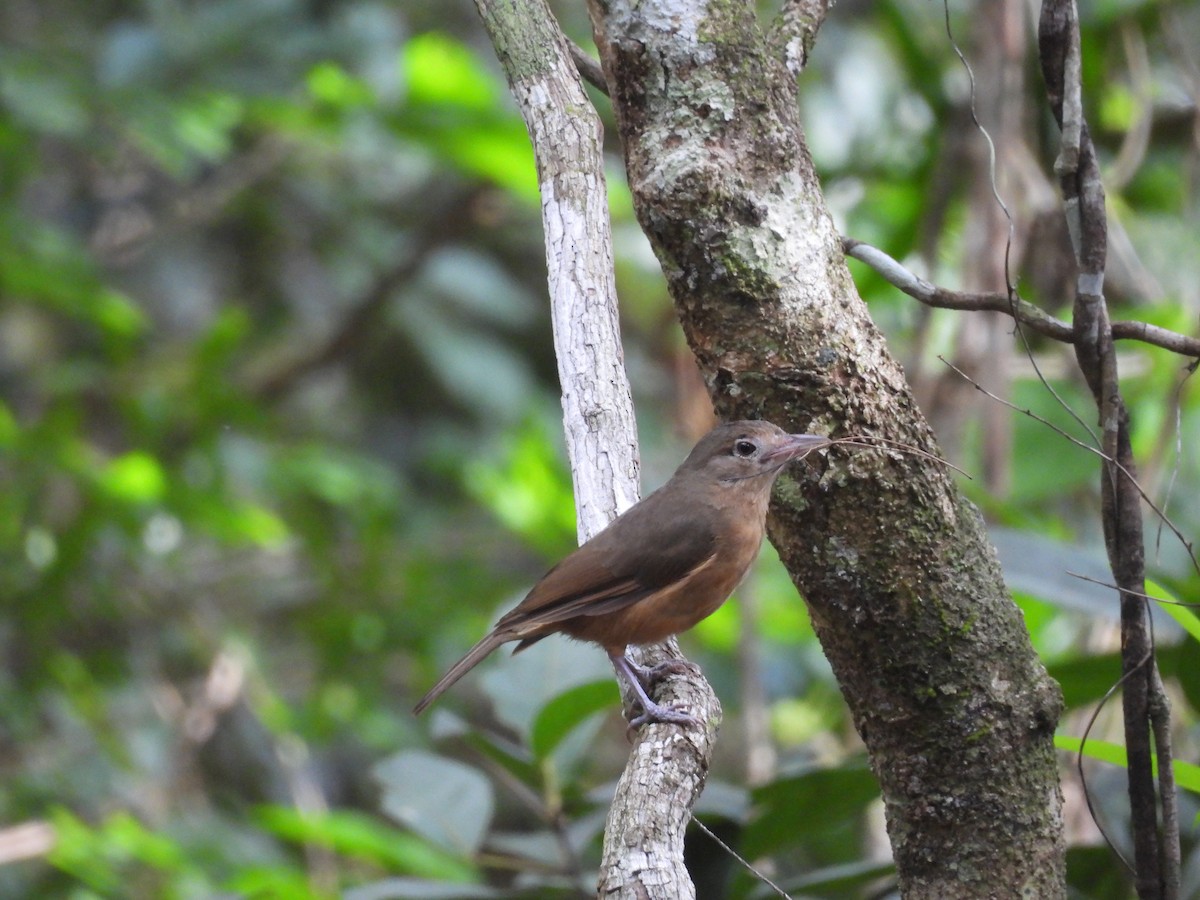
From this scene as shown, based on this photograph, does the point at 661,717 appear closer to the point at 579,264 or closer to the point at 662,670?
the point at 662,670

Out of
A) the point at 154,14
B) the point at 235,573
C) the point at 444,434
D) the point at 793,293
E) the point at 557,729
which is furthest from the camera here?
the point at 444,434

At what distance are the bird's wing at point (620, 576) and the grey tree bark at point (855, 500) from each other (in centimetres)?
93

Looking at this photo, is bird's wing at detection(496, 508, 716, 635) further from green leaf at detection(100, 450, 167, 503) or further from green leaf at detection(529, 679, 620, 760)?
green leaf at detection(100, 450, 167, 503)

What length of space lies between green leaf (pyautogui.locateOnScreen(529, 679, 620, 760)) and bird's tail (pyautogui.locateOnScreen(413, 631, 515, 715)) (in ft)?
0.64

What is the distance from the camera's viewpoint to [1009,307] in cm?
201

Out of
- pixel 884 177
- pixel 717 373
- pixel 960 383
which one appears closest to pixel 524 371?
pixel 884 177

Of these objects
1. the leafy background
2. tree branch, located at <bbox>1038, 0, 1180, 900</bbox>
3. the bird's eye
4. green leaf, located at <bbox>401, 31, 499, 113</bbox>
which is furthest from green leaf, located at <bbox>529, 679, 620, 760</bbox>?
green leaf, located at <bbox>401, 31, 499, 113</bbox>

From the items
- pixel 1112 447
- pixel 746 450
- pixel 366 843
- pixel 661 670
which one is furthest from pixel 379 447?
pixel 1112 447

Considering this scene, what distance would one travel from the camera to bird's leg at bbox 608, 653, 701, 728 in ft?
7.11

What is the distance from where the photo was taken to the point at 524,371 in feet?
25.4

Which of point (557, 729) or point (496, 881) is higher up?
point (557, 729)

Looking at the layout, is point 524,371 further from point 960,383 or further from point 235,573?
point 960,383

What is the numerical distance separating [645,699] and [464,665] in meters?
0.66

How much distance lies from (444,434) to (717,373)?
18.1 ft
